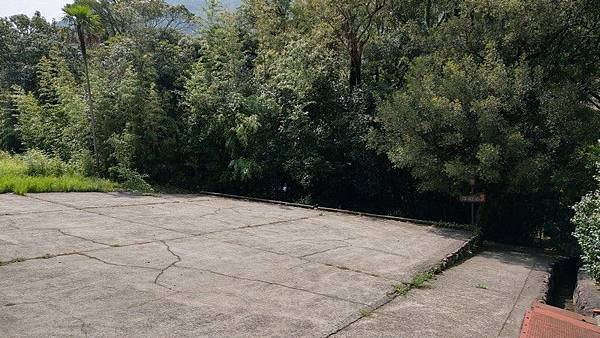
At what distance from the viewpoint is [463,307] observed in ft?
15.5

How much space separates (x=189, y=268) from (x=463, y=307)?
A: 109 inches

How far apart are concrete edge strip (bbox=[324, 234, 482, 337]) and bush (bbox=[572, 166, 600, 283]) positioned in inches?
63.5

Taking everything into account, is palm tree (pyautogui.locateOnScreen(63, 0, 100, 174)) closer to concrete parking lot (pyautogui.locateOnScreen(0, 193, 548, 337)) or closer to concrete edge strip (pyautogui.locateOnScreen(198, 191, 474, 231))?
concrete edge strip (pyautogui.locateOnScreen(198, 191, 474, 231))

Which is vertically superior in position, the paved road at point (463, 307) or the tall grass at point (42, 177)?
the tall grass at point (42, 177)

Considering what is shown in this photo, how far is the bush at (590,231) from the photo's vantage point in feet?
19.0

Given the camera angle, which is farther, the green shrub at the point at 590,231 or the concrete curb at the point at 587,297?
the green shrub at the point at 590,231

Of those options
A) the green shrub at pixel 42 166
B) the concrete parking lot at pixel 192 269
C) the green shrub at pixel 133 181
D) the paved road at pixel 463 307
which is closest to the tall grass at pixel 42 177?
the green shrub at pixel 42 166

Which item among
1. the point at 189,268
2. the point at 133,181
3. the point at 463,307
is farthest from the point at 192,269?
the point at 133,181

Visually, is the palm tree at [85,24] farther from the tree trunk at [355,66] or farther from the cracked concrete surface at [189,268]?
the tree trunk at [355,66]

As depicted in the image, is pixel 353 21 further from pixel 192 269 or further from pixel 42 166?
→ pixel 192 269

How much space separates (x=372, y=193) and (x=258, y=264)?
23.0 feet

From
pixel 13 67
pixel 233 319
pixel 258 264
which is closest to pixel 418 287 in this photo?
pixel 258 264

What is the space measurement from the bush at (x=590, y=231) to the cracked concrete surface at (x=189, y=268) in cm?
175

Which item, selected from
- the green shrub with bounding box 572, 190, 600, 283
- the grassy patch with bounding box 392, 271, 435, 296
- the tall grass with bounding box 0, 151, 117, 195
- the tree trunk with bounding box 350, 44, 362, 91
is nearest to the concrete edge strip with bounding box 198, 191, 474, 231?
the tall grass with bounding box 0, 151, 117, 195
